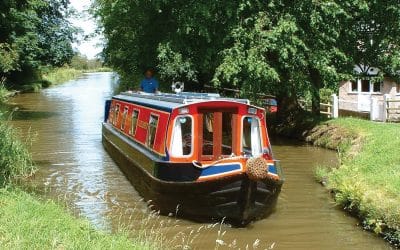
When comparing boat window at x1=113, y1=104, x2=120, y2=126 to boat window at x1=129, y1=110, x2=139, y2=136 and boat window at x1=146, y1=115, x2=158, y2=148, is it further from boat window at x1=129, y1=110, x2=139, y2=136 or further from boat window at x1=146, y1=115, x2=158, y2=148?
boat window at x1=146, y1=115, x2=158, y2=148

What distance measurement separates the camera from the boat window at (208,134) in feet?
33.7

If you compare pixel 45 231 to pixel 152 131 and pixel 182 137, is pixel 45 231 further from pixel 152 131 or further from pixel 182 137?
pixel 152 131

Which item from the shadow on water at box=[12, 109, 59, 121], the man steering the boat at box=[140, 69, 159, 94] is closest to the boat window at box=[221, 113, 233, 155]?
the man steering the boat at box=[140, 69, 159, 94]

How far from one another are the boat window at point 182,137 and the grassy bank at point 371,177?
9.55ft

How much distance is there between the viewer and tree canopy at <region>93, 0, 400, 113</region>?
16.0m

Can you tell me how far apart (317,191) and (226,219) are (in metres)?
3.04

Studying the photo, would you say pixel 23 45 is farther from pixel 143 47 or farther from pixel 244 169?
pixel 244 169

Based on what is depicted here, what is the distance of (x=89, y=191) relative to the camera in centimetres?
1132

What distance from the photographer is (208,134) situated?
10484 millimetres

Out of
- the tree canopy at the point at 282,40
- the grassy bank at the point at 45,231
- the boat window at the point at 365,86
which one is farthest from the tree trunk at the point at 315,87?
the grassy bank at the point at 45,231

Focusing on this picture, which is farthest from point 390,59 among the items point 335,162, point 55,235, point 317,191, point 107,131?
point 55,235

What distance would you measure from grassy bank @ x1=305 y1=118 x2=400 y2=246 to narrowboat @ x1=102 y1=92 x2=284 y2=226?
1.34m

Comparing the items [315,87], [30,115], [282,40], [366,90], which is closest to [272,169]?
[282,40]

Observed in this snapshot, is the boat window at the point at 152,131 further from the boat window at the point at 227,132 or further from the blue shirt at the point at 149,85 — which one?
the blue shirt at the point at 149,85
